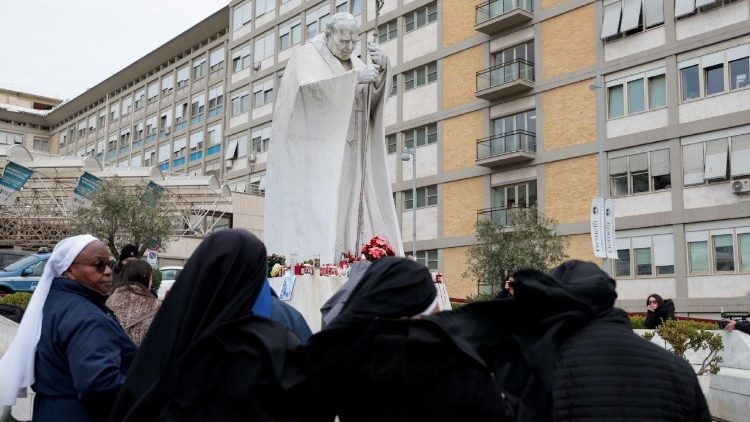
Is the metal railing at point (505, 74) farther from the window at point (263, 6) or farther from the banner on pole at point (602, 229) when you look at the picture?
the window at point (263, 6)

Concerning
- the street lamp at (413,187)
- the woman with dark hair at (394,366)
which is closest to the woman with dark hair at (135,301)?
the woman with dark hair at (394,366)

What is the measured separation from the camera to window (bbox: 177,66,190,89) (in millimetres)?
57906

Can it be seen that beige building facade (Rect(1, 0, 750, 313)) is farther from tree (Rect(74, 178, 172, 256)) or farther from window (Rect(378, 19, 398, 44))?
tree (Rect(74, 178, 172, 256))

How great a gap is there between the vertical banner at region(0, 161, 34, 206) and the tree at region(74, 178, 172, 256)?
2505mm

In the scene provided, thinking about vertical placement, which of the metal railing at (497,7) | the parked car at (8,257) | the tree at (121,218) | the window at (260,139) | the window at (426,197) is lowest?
the parked car at (8,257)

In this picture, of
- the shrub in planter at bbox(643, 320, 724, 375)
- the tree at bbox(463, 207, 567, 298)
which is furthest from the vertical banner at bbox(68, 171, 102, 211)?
the shrub in planter at bbox(643, 320, 724, 375)

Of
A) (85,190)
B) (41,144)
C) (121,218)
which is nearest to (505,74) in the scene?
(121,218)

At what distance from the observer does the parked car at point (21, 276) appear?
21.8 m

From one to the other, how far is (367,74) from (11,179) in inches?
1049

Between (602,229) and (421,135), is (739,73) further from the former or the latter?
(421,135)

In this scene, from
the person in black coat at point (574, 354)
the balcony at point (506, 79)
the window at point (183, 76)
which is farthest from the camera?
the window at point (183, 76)

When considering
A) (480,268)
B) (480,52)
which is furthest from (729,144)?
(480,52)

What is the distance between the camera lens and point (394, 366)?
2.92 metres

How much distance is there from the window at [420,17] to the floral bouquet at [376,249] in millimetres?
29873
